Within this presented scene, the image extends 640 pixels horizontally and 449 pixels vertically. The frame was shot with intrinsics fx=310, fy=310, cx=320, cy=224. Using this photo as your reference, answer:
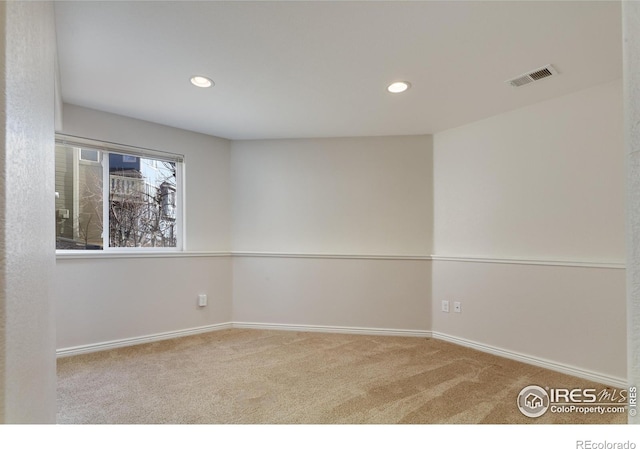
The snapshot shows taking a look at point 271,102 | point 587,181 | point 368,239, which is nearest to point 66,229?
point 271,102

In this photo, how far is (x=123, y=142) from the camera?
3033 mm

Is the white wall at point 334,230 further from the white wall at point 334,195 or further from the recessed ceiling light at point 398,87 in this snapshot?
the recessed ceiling light at point 398,87

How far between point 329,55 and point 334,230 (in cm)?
201

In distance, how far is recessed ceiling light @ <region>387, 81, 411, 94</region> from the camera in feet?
7.57

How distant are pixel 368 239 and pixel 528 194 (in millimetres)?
1580

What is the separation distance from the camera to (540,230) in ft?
8.70

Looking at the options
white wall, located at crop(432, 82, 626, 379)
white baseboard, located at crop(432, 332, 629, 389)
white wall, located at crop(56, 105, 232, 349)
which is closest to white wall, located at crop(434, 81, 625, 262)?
white wall, located at crop(432, 82, 626, 379)

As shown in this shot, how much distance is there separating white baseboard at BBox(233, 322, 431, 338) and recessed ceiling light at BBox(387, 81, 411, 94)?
2.42m

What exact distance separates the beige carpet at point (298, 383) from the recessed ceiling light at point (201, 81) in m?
2.20

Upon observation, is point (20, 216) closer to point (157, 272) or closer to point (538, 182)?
point (157, 272)

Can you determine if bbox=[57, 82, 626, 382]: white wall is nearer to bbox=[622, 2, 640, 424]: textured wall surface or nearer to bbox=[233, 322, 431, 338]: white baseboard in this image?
bbox=[233, 322, 431, 338]: white baseboard

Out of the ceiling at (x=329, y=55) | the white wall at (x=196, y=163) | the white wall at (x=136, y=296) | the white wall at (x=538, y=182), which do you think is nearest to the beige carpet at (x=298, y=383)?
the white wall at (x=136, y=296)

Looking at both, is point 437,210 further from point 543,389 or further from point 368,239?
point 543,389

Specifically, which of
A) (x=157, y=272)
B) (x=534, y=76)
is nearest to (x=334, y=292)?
(x=157, y=272)
